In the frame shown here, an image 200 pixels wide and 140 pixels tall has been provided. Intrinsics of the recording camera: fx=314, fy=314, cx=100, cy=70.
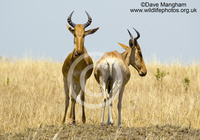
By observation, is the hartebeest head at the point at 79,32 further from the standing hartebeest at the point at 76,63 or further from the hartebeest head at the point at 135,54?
the hartebeest head at the point at 135,54

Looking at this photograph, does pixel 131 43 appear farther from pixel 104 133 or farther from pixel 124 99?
pixel 124 99

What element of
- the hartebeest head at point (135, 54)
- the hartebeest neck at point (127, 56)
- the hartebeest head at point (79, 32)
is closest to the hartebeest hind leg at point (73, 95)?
the hartebeest head at point (79, 32)

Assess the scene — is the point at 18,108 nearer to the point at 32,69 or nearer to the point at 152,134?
the point at 152,134

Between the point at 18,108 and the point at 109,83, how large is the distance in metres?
4.18

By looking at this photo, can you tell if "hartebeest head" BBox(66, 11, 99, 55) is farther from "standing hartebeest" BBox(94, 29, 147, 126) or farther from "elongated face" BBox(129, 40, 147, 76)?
"elongated face" BBox(129, 40, 147, 76)

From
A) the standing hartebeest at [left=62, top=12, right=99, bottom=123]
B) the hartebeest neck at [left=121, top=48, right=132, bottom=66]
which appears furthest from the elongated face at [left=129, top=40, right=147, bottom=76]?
the standing hartebeest at [left=62, top=12, right=99, bottom=123]

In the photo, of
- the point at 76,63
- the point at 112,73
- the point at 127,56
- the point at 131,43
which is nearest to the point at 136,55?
the point at 127,56

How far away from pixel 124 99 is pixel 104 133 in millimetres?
6203

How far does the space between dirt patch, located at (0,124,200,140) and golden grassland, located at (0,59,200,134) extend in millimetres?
432

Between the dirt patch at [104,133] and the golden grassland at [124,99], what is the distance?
0.43 m

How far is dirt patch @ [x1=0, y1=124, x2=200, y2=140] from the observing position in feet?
21.7

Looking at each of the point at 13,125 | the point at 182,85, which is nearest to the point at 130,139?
the point at 13,125

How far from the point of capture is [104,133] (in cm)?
684

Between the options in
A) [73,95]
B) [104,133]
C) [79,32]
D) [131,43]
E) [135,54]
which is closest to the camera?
[104,133]
